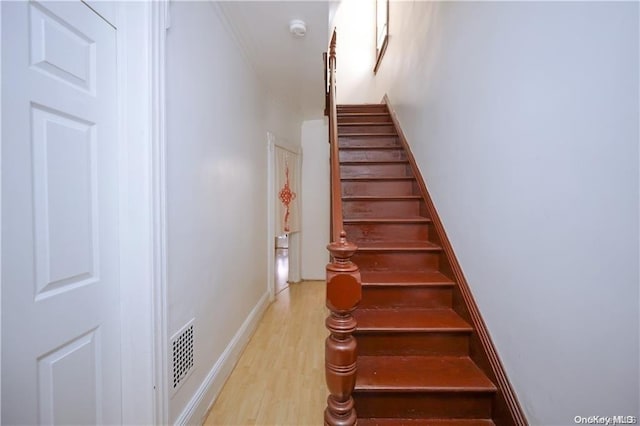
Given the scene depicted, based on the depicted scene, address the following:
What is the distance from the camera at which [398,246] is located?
203cm

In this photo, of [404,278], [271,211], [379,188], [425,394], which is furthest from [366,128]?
[425,394]

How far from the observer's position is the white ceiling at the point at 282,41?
74.1 inches

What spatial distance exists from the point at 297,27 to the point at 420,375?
2402 millimetres

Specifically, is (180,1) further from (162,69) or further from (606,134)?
(606,134)

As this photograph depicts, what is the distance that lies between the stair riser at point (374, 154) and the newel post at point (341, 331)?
188 centimetres

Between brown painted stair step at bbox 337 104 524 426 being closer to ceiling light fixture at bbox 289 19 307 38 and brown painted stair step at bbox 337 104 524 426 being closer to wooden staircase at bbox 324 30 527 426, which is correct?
wooden staircase at bbox 324 30 527 426

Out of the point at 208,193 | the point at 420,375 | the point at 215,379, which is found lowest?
the point at 215,379

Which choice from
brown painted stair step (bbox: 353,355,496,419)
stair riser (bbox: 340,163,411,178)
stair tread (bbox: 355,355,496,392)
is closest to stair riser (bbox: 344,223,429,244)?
stair riser (bbox: 340,163,411,178)

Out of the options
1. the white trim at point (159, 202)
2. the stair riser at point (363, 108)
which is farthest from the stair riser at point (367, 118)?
the white trim at point (159, 202)

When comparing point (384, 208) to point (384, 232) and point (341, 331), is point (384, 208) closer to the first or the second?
point (384, 232)

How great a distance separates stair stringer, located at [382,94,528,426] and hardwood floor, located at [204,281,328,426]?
94 centimetres

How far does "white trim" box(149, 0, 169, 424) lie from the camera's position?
3.79ft

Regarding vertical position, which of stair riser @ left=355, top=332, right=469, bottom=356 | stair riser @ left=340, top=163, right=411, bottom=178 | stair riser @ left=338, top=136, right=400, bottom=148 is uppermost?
stair riser @ left=338, top=136, right=400, bottom=148

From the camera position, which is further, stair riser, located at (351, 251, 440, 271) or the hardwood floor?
stair riser, located at (351, 251, 440, 271)
